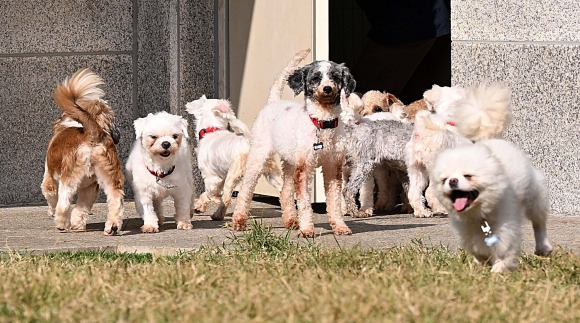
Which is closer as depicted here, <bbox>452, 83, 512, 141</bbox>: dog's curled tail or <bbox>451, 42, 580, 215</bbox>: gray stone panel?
<bbox>452, 83, 512, 141</bbox>: dog's curled tail

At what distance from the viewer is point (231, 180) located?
10898mm

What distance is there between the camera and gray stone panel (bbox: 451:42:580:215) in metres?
10.3

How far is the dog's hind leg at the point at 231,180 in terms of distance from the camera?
427 inches

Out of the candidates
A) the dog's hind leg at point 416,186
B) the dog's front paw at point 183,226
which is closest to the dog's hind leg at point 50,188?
the dog's front paw at point 183,226

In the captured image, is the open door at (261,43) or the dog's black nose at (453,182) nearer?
the dog's black nose at (453,182)

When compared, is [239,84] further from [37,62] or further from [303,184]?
[303,184]

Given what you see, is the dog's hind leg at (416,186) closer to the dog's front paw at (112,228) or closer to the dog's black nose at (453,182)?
the dog's front paw at (112,228)

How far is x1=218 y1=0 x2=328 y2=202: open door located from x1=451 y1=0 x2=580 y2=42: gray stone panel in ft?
4.94

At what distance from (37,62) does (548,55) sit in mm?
5590

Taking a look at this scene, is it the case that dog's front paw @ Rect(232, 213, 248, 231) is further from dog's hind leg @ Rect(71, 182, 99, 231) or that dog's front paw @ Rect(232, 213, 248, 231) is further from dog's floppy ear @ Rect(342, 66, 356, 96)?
dog's floppy ear @ Rect(342, 66, 356, 96)

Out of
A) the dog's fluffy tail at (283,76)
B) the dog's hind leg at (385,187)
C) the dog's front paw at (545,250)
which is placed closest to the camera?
the dog's front paw at (545,250)

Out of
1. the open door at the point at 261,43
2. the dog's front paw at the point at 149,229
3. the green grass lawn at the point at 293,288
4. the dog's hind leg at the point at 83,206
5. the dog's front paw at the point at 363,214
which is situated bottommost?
the green grass lawn at the point at 293,288

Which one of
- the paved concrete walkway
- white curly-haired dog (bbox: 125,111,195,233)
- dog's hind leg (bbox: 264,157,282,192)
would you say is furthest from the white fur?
dog's hind leg (bbox: 264,157,282,192)

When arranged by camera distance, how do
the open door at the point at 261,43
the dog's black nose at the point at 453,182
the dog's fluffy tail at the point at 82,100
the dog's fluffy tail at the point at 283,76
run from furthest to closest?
1. the open door at the point at 261,43
2. the dog's fluffy tail at the point at 283,76
3. the dog's fluffy tail at the point at 82,100
4. the dog's black nose at the point at 453,182
